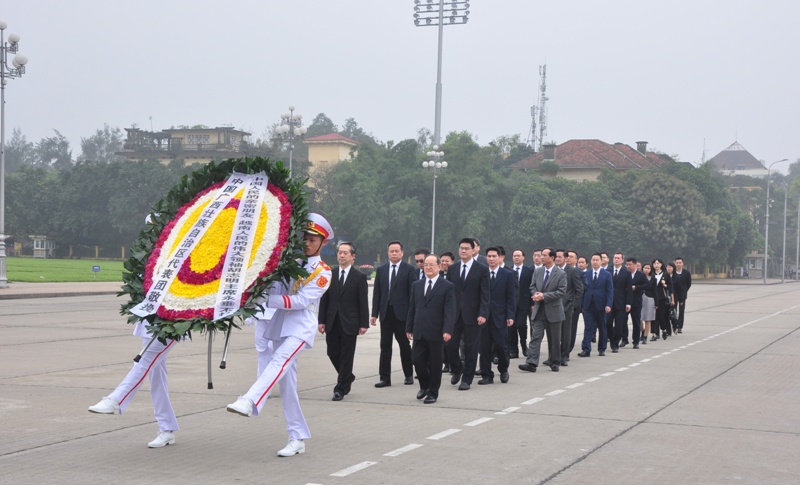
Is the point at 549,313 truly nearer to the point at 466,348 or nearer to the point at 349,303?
the point at 466,348

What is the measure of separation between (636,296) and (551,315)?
222 inches

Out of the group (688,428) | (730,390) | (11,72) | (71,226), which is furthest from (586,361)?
(71,226)

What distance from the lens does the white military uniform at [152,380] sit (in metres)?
7.93

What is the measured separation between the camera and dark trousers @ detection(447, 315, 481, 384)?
1277cm

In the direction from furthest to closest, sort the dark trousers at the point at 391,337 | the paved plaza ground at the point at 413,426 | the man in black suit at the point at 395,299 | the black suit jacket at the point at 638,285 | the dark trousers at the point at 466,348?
1. the black suit jacket at the point at 638,285
2. the man in black suit at the point at 395,299
3. the dark trousers at the point at 391,337
4. the dark trousers at the point at 466,348
5. the paved plaza ground at the point at 413,426

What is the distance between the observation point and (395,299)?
1339 centimetres

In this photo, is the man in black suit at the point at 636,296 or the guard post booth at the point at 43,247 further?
the guard post booth at the point at 43,247

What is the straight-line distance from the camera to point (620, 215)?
265 ft

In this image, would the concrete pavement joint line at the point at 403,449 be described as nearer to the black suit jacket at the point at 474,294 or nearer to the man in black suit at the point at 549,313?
the black suit jacket at the point at 474,294

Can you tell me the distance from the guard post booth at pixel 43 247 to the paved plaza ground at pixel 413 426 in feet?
258

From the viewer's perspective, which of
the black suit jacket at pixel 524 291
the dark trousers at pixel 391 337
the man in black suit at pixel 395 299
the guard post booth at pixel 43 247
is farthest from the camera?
the guard post booth at pixel 43 247

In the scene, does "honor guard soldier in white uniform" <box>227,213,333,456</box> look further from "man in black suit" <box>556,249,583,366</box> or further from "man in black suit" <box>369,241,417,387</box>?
"man in black suit" <box>556,249,583,366</box>

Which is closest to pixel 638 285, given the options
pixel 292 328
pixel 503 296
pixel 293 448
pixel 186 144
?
pixel 503 296

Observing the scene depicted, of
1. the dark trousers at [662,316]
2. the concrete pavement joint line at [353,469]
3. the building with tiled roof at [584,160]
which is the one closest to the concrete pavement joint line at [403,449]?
the concrete pavement joint line at [353,469]
